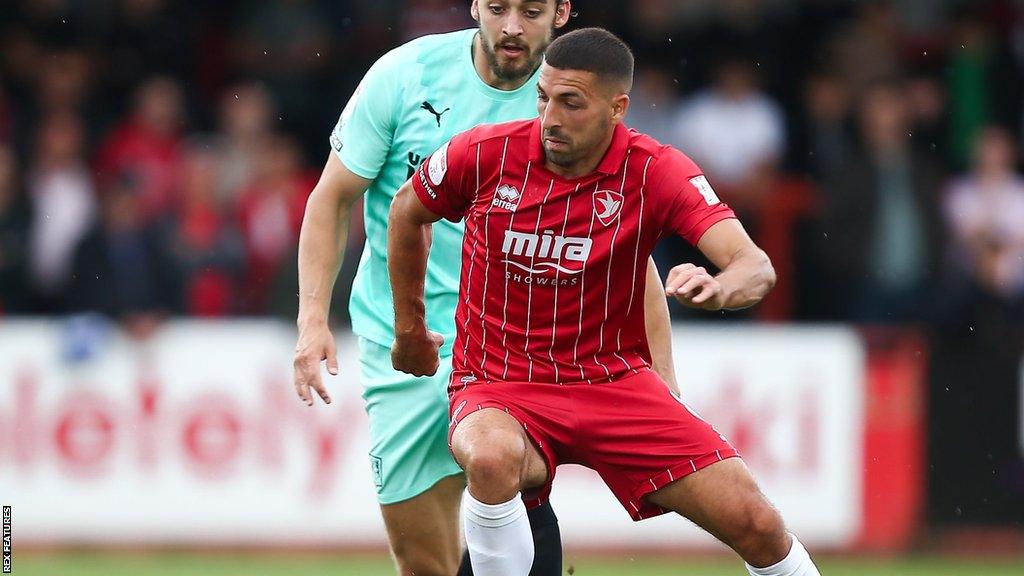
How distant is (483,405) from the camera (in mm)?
5305

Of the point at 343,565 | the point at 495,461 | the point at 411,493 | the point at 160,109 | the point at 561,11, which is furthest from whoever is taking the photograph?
the point at 160,109

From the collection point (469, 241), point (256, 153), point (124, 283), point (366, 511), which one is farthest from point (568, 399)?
point (256, 153)

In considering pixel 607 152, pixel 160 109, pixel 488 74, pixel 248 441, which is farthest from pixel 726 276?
pixel 160 109

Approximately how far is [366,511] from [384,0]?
196 inches

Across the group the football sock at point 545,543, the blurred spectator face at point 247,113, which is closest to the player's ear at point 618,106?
the football sock at point 545,543

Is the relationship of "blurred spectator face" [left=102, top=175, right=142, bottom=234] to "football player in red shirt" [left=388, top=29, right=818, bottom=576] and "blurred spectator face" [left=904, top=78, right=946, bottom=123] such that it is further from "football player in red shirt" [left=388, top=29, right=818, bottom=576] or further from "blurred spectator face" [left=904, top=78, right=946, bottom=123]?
"football player in red shirt" [left=388, top=29, right=818, bottom=576]

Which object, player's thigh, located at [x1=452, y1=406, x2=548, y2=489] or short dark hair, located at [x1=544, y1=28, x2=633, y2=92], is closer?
player's thigh, located at [x1=452, y1=406, x2=548, y2=489]

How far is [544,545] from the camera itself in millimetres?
5879

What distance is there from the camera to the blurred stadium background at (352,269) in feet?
33.5

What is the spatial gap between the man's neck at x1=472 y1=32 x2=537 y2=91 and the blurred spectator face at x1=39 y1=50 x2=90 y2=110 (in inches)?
270

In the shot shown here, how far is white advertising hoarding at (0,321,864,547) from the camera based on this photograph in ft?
33.2

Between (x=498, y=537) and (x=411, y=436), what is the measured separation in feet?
3.25

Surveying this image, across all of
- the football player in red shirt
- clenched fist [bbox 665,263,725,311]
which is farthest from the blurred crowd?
clenched fist [bbox 665,263,725,311]

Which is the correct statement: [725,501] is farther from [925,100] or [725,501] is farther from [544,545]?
[925,100]
